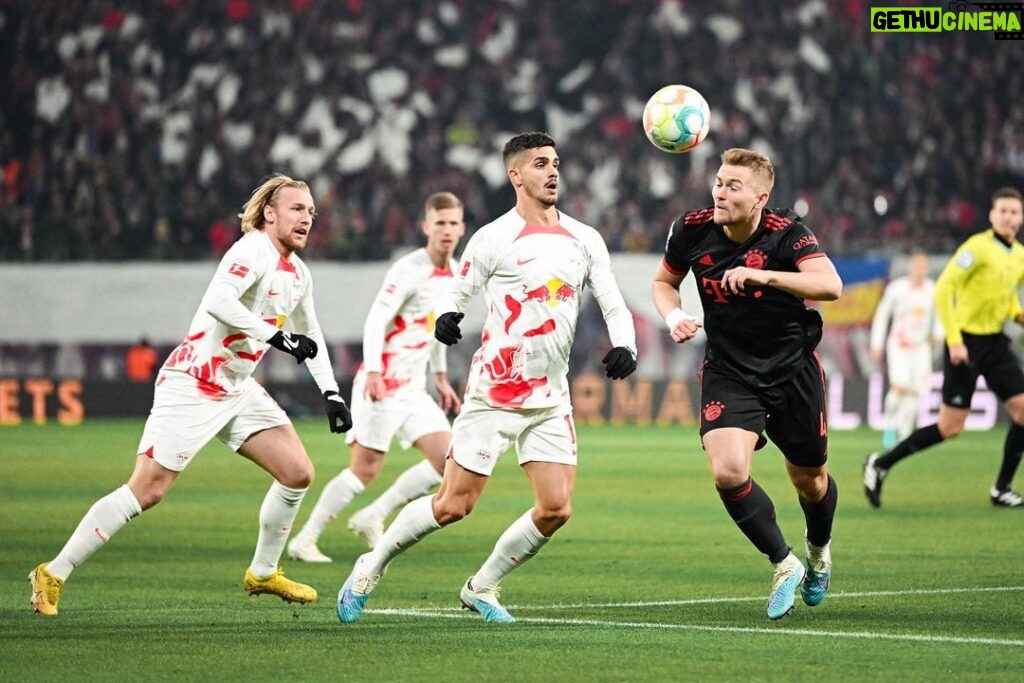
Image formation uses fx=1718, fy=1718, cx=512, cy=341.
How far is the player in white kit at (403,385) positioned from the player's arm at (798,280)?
3.86 meters

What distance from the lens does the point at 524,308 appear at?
311 inches

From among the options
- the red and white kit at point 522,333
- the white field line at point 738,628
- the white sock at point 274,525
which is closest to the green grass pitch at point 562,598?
the white field line at point 738,628

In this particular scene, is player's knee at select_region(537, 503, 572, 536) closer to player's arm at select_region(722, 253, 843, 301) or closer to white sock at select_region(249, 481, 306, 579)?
player's arm at select_region(722, 253, 843, 301)

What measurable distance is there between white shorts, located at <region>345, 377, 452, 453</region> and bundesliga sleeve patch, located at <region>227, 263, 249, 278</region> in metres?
3.21

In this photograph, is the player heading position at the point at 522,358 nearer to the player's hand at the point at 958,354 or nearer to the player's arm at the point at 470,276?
the player's arm at the point at 470,276

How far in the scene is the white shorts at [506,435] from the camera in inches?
311

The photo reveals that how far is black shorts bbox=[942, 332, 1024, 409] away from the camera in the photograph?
14125 mm

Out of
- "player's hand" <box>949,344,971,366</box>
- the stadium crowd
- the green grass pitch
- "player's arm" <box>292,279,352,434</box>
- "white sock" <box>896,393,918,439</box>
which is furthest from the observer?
the stadium crowd

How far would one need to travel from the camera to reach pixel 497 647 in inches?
281

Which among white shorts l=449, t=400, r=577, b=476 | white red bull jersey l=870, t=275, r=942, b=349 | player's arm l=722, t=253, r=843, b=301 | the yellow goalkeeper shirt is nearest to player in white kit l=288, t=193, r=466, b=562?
white shorts l=449, t=400, r=577, b=476

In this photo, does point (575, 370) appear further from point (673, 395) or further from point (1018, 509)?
point (1018, 509)

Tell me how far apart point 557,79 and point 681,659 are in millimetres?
25752

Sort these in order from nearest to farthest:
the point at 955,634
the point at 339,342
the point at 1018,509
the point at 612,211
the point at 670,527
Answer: the point at 955,634 < the point at 670,527 < the point at 1018,509 < the point at 339,342 < the point at 612,211

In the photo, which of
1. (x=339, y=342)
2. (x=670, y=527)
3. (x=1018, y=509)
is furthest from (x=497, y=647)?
(x=339, y=342)
